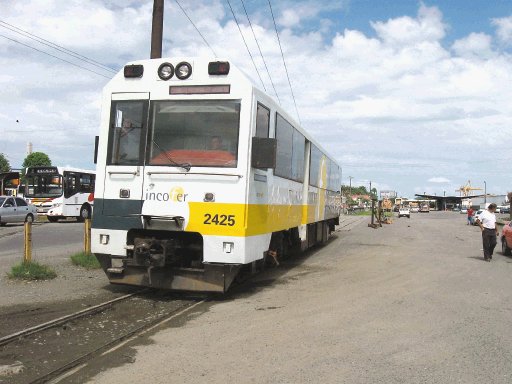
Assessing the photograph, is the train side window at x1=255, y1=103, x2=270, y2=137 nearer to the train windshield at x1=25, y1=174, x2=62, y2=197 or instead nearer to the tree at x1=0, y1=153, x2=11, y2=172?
the train windshield at x1=25, y1=174, x2=62, y2=197

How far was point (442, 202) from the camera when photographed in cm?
14762

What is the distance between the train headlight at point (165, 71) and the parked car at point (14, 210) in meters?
19.8

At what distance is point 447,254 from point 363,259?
11.7 ft

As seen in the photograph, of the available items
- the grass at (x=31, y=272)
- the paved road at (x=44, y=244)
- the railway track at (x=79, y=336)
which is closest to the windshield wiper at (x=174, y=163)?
the railway track at (x=79, y=336)

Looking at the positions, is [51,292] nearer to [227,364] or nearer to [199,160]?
[199,160]

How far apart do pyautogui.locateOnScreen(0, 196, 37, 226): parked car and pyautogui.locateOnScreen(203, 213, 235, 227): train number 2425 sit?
66.9 ft

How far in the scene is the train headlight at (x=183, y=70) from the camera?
7742 mm

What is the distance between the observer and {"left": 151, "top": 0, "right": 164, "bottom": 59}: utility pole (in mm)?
12562

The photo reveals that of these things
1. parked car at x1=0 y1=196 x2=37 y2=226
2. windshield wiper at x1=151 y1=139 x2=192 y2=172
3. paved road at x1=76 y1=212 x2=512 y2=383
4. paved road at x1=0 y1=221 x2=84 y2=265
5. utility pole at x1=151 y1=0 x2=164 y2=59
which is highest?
utility pole at x1=151 y1=0 x2=164 y2=59

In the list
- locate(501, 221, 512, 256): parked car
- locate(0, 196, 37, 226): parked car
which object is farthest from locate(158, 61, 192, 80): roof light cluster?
locate(0, 196, 37, 226): parked car

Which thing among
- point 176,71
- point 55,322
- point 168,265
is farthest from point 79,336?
point 176,71

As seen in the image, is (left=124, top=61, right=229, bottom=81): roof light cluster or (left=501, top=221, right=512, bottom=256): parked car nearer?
(left=124, top=61, right=229, bottom=81): roof light cluster

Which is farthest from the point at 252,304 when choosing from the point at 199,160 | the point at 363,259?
the point at 363,259

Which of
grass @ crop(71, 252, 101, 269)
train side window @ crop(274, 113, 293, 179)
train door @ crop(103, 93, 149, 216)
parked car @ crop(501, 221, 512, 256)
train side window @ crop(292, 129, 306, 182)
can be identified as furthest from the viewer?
parked car @ crop(501, 221, 512, 256)
